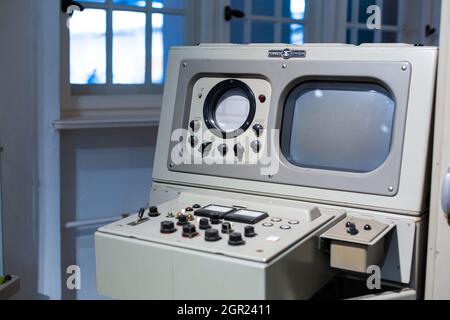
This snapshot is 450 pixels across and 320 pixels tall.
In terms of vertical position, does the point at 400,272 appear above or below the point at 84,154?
below

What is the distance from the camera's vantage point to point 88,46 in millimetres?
2039

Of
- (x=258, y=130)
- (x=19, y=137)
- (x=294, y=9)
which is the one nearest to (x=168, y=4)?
(x=294, y=9)

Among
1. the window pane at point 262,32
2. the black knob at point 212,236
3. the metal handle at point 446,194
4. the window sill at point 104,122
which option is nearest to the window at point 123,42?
the window sill at point 104,122

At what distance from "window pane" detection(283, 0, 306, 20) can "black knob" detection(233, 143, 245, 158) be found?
137cm

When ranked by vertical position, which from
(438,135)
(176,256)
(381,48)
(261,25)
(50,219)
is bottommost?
(50,219)

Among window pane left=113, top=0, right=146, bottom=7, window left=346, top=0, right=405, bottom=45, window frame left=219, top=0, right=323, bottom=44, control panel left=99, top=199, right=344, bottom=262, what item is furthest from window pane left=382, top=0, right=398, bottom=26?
control panel left=99, top=199, right=344, bottom=262

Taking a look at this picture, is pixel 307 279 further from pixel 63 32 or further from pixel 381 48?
pixel 63 32

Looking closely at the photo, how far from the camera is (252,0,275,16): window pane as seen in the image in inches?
96.7

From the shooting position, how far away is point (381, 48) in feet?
4.00

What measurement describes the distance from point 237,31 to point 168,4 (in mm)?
343

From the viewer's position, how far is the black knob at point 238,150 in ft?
4.41

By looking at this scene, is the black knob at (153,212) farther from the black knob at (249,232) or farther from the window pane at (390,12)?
the window pane at (390,12)

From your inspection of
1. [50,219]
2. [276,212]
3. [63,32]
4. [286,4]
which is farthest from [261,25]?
[276,212]

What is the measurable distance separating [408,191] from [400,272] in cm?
17
